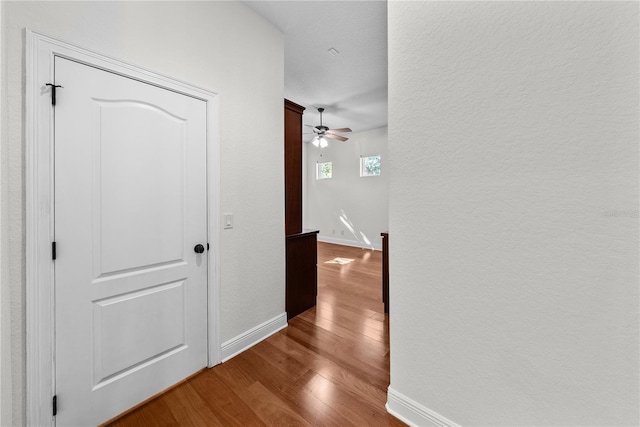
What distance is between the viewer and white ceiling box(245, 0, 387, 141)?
2124mm

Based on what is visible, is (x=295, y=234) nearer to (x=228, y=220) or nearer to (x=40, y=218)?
(x=228, y=220)

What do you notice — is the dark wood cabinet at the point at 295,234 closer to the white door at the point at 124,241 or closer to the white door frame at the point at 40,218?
the white door at the point at 124,241

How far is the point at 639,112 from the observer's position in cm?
80

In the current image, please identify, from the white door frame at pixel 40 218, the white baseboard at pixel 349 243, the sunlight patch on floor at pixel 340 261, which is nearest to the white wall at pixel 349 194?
the white baseboard at pixel 349 243

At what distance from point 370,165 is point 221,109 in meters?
4.86

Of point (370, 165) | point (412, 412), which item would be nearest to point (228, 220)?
point (412, 412)

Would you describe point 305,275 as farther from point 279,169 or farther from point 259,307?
point 279,169

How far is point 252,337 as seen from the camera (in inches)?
83.4

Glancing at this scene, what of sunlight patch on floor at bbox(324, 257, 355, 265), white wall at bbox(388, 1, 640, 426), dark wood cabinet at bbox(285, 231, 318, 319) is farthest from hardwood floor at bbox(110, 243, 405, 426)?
sunlight patch on floor at bbox(324, 257, 355, 265)

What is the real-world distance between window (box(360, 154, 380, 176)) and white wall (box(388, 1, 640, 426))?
487 centimetres

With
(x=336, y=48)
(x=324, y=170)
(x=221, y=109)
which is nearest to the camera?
(x=221, y=109)

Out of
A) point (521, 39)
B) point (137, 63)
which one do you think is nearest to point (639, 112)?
point (521, 39)

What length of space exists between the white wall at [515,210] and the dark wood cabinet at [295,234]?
1.43 metres

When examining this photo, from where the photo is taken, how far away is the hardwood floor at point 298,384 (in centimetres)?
142
